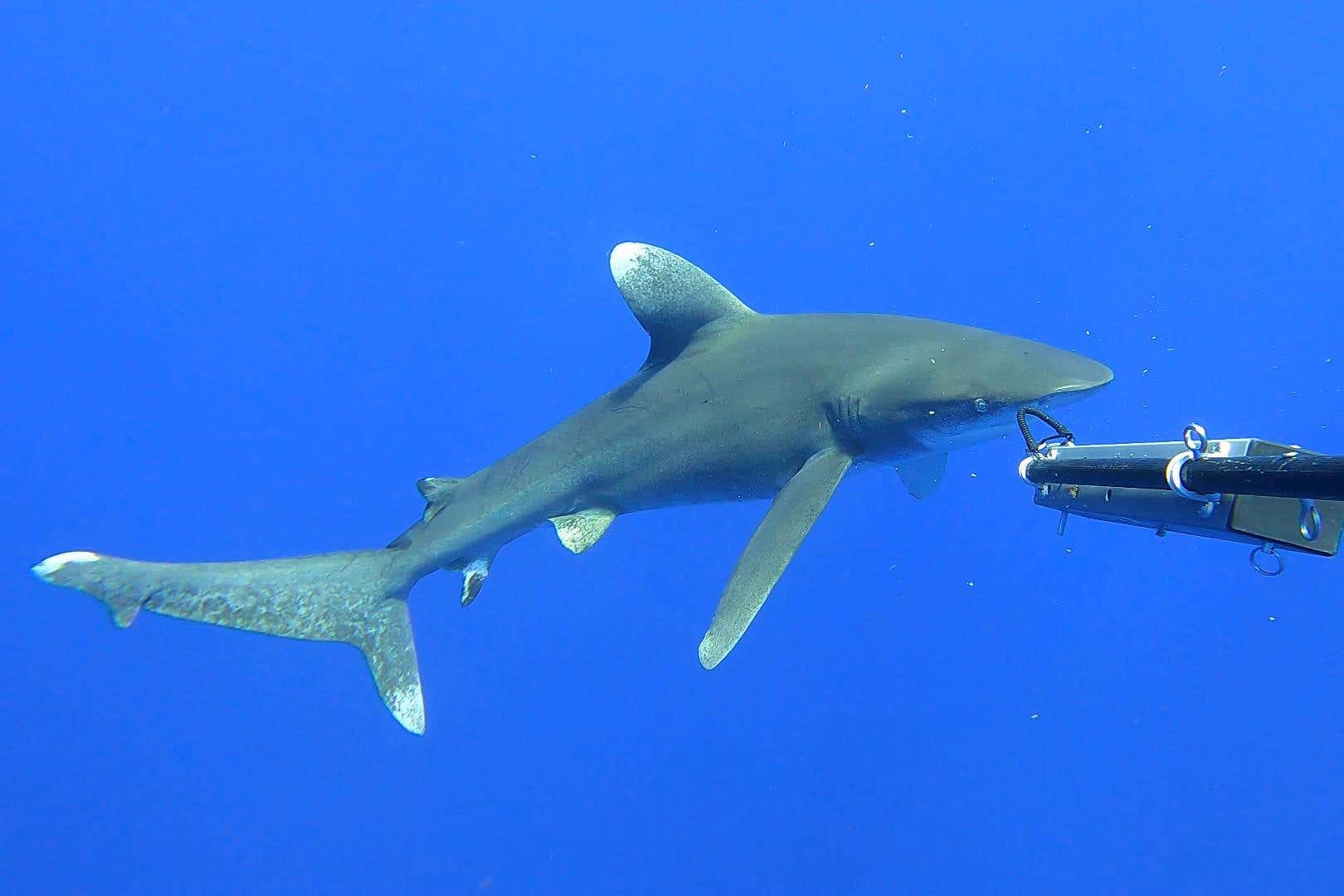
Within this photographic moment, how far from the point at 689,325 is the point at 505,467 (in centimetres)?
145

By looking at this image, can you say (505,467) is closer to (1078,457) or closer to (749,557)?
(749,557)

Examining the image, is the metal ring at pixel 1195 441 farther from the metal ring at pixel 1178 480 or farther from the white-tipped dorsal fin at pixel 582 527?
the white-tipped dorsal fin at pixel 582 527

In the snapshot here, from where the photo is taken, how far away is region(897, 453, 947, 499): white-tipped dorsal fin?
5.57 m

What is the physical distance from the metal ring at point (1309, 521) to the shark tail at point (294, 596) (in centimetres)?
427

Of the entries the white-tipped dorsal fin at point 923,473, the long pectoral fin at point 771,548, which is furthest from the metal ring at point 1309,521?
the white-tipped dorsal fin at point 923,473

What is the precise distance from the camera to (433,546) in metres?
5.13

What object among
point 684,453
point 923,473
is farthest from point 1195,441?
point 923,473

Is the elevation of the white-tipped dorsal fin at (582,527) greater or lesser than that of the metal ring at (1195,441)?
lesser

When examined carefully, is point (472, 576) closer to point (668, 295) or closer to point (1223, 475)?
point (668, 295)

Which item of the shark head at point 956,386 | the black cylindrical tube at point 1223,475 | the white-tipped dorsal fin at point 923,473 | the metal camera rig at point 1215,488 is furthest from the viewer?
the white-tipped dorsal fin at point 923,473

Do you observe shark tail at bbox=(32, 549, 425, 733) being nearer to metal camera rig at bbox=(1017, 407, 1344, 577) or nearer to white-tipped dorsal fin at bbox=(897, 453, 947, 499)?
white-tipped dorsal fin at bbox=(897, 453, 947, 499)

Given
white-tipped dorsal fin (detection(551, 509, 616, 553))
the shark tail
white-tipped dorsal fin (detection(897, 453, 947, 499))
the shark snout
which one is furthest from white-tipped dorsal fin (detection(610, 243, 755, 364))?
the shark tail

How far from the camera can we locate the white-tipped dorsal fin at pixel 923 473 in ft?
18.3

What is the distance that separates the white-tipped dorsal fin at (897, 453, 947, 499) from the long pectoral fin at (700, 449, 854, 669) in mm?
1197
